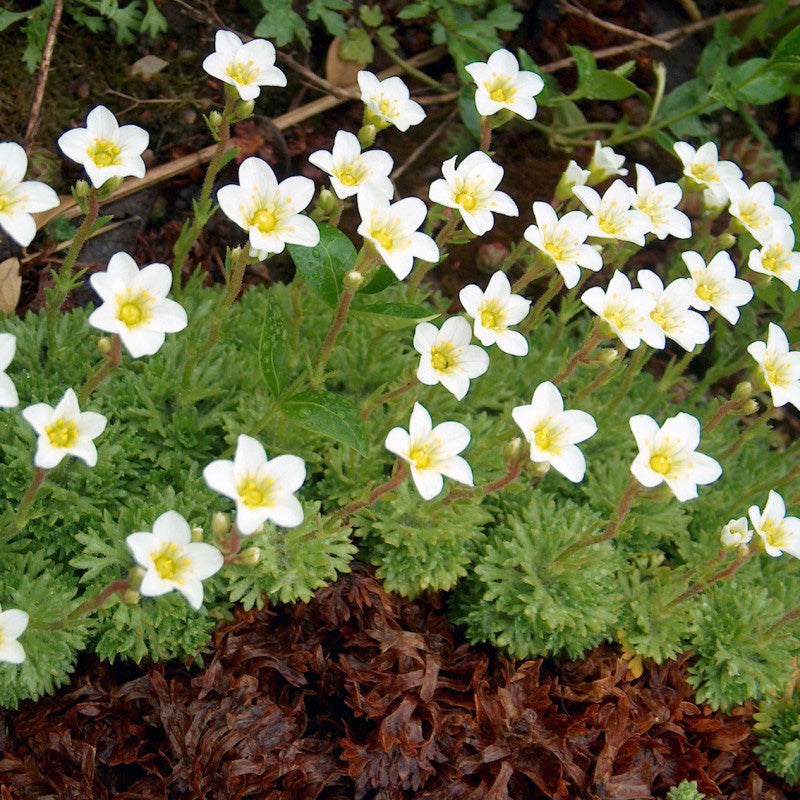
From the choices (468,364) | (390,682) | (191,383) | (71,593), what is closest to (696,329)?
(468,364)

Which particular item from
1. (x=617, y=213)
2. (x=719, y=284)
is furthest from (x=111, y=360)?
(x=719, y=284)

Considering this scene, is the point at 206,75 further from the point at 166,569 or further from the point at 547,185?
the point at 166,569

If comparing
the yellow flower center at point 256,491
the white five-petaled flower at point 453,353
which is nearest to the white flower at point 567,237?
the white five-petaled flower at point 453,353

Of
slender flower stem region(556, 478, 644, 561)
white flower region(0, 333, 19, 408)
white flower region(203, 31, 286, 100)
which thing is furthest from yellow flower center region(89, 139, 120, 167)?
slender flower stem region(556, 478, 644, 561)

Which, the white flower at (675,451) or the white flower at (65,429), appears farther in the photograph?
the white flower at (675,451)

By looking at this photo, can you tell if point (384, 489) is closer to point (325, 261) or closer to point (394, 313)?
point (394, 313)

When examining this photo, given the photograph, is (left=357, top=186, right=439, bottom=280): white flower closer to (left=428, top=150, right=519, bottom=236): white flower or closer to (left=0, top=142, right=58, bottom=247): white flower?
(left=428, top=150, right=519, bottom=236): white flower

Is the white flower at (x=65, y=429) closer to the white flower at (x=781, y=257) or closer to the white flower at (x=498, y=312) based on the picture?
the white flower at (x=498, y=312)
